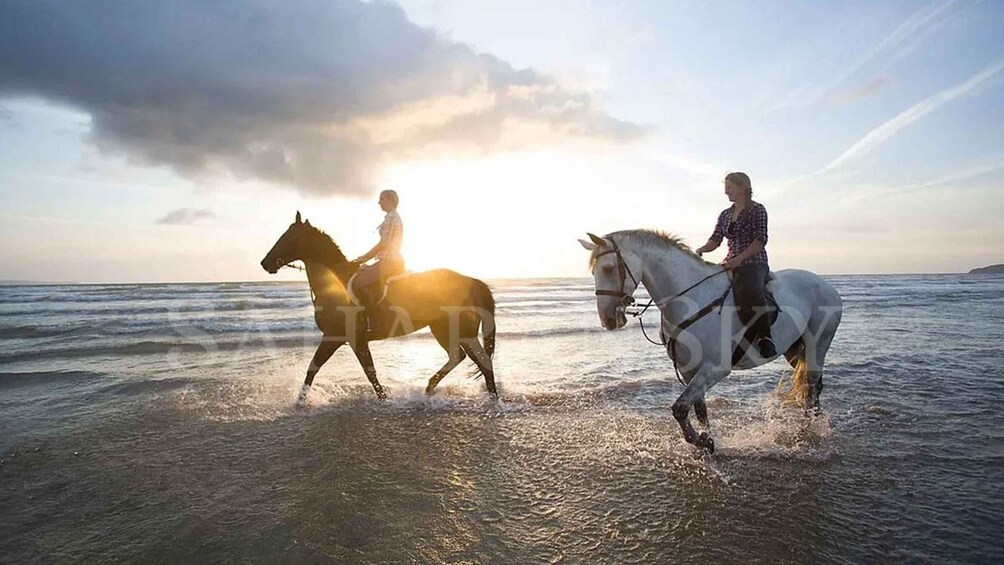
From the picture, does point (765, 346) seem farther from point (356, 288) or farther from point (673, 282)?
point (356, 288)

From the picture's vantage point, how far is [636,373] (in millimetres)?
9562

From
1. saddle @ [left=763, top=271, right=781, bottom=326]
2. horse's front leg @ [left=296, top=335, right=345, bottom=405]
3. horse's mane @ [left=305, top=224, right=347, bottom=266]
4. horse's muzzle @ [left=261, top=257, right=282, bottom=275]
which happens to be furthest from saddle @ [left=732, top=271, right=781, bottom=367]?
horse's muzzle @ [left=261, top=257, right=282, bottom=275]

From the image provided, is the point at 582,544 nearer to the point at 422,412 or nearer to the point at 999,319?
the point at 422,412

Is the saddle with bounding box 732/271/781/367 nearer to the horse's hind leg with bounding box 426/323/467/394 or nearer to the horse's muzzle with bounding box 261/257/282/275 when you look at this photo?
the horse's hind leg with bounding box 426/323/467/394

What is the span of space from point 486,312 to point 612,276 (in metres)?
3.56

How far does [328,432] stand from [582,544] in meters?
3.73

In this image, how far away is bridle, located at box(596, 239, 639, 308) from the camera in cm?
470

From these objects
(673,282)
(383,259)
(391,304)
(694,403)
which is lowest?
(694,403)

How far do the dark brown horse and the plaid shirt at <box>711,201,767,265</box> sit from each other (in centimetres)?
391

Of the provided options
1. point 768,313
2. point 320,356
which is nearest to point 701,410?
point 768,313

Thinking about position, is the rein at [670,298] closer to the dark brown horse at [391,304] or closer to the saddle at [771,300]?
the saddle at [771,300]

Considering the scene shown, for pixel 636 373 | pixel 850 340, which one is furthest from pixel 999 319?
pixel 636 373

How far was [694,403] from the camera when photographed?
4875 mm

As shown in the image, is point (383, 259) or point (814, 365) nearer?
point (814, 365)
